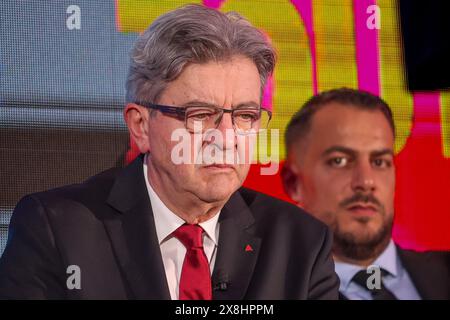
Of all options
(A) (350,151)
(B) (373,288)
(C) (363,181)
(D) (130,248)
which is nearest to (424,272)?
(B) (373,288)

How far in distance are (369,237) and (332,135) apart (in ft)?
1.41

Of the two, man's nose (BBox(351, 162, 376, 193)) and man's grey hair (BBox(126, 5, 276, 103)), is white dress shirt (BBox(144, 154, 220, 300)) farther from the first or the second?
man's nose (BBox(351, 162, 376, 193))

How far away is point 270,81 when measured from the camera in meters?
3.39

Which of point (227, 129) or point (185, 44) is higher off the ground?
point (185, 44)

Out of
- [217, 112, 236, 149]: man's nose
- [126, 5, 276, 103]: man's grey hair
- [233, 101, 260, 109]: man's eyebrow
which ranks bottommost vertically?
[217, 112, 236, 149]: man's nose

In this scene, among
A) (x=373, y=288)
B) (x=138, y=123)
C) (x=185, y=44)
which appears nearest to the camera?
(x=185, y=44)

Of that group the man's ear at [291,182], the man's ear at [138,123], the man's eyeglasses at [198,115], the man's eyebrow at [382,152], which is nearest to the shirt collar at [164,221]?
the man's ear at [138,123]

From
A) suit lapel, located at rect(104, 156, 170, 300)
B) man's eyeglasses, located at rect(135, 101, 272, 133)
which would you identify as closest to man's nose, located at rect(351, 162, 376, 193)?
man's eyeglasses, located at rect(135, 101, 272, 133)

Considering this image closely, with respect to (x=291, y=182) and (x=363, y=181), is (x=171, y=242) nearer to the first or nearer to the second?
(x=291, y=182)

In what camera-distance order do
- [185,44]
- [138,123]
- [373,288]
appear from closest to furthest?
[185,44], [138,123], [373,288]

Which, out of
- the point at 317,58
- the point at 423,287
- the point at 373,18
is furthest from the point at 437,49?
the point at 423,287

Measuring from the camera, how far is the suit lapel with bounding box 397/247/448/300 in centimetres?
342

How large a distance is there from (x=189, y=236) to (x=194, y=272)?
0.13 metres

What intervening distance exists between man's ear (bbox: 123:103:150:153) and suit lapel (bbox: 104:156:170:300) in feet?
0.57
